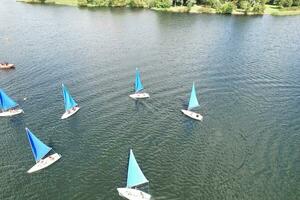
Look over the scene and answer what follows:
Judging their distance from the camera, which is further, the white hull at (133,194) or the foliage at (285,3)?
the foliage at (285,3)

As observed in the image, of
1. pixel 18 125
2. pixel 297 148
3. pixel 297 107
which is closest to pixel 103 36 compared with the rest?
pixel 18 125

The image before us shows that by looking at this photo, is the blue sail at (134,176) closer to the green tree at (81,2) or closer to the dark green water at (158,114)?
the dark green water at (158,114)

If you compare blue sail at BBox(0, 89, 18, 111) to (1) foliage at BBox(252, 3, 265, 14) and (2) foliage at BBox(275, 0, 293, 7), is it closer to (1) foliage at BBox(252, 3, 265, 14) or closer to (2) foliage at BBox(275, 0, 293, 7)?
(1) foliage at BBox(252, 3, 265, 14)

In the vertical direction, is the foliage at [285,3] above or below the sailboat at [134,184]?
above

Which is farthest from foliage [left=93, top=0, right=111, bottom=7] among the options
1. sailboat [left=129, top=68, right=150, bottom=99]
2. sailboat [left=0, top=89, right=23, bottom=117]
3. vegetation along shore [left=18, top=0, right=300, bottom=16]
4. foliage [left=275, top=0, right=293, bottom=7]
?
sailboat [left=0, top=89, right=23, bottom=117]

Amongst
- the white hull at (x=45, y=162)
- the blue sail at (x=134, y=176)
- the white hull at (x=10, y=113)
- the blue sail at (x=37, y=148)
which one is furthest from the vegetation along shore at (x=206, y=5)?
the blue sail at (x=134, y=176)

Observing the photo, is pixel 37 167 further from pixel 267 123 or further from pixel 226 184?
pixel 267 123
